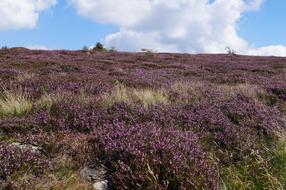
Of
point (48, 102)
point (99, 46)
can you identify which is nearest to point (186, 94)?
point (48, 102)

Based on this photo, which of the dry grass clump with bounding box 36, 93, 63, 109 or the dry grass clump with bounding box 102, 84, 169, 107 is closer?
the dry grass clump with bounding box 36, 93, 63, 109

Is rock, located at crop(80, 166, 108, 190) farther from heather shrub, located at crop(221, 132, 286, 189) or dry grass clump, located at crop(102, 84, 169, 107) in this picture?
dry grass clump, located at crop(102, 84, 169, 107)

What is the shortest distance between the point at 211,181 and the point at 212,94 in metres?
6.08

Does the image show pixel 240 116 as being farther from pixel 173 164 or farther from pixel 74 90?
pixel 74 90

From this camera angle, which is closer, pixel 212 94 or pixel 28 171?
pixel 28 171

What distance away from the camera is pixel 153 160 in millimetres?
4883

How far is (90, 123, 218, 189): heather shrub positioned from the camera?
4.68 meters

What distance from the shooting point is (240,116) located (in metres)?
7.78

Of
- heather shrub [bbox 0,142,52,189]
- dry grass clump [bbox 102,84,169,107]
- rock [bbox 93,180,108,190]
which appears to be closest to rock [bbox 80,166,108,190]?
rock [bbox 93,180,108,190]

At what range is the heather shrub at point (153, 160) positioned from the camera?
4.68 metres

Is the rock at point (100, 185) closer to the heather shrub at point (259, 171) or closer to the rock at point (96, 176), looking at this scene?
the rock at point (96, 176)

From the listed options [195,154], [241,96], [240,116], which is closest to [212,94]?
[241,96]

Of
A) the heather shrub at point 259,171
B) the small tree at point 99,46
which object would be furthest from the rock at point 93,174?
the small tree at point 99,46

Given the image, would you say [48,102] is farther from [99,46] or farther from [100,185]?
[99,46]
